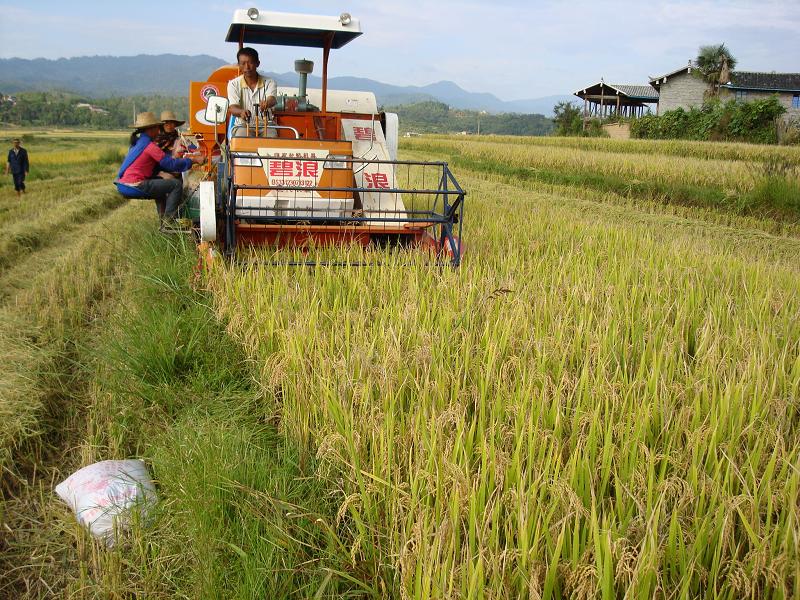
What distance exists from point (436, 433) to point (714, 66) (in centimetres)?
4470

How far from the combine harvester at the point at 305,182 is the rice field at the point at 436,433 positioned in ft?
1.94

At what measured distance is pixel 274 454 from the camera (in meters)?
2.74

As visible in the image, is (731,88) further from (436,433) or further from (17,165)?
(436,433)

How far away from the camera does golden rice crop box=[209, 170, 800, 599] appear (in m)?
1.68

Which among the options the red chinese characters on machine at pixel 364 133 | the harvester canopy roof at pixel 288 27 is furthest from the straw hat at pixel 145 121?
the red chinese characters on machine at pixel 364 133

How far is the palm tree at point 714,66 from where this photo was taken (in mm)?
39719

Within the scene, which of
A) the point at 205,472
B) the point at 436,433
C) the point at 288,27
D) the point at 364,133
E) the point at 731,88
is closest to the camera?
the point at 436,433

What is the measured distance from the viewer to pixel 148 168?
6.71m

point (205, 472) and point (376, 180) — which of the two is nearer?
point (205, 472)

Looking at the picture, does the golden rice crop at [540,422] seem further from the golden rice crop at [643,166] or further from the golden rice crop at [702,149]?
the golden rice crop at [702,149]

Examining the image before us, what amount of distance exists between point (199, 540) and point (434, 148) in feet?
94.7

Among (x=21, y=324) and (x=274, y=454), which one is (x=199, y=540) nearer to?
(x=274, y=454)

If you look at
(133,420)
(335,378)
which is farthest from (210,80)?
(335,378)

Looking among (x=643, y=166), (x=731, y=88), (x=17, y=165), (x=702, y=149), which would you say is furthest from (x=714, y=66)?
(x=17, y=165)
